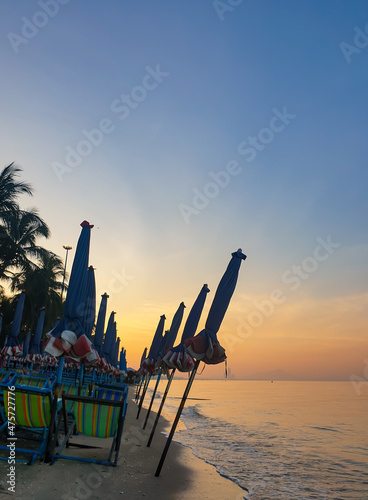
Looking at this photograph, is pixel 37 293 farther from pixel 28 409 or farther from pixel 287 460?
pixel 28 409

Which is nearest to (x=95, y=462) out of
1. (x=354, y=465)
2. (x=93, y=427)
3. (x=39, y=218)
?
(x=93, y=427)

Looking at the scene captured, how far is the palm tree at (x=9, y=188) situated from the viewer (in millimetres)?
22658

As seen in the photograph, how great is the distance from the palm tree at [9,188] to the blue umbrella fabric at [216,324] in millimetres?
20165

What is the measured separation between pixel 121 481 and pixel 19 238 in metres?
24.8

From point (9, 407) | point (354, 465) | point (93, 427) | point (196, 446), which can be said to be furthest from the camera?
point (196, 446)

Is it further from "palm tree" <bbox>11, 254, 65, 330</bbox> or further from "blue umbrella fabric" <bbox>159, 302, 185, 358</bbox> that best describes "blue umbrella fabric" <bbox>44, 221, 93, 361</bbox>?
"palm tree" <bbox>11, 254, 65, 330</bbox>

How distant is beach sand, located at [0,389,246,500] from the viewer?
414 cm

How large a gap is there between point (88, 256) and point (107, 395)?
117 inches

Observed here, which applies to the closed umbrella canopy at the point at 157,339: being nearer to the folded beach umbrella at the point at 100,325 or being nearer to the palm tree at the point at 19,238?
the folded beach umbrella at the point at 100,325

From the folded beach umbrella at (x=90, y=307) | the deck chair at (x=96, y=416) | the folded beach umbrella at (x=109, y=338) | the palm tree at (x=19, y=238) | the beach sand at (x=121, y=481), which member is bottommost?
the beach sand at (x=121, y=481)

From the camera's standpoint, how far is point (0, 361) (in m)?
17.2

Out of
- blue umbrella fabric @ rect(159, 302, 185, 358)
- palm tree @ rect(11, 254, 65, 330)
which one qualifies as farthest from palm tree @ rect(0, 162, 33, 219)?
blue umbrella fabric @ rect(159, 302, 185, 358)

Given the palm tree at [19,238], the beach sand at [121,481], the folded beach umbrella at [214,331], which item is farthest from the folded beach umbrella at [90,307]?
the palm tree at [19,238]

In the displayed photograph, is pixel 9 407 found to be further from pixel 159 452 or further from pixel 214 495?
pixel 159 452
